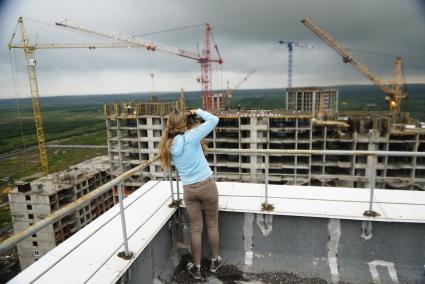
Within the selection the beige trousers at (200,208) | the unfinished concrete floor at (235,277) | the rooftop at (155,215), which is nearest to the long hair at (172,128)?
the beige trousers at (200,208)

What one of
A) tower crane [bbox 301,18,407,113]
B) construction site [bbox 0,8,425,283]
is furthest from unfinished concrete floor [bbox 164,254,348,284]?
tower crane [bbox 301,18,407,113]

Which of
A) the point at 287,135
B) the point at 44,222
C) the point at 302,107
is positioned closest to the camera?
the point at 44,222

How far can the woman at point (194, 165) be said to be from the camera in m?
2.93

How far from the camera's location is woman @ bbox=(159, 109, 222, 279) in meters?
2.93

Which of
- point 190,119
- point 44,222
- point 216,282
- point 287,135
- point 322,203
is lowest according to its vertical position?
point 287,135

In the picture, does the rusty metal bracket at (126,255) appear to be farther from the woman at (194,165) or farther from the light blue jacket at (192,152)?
the light blue jacket at (192,152)

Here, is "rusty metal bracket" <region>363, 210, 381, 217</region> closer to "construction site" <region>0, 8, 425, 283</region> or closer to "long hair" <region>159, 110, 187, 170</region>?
"long hair" <region>159, 110, 187, 170</region>

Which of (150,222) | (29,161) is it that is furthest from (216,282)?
(29,161)

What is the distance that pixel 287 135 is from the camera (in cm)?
3500

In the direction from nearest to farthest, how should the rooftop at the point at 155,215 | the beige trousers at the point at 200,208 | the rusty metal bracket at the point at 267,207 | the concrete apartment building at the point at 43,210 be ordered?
the rooftop at the point at 155,215
the beige trousers at the point at 200,208
the rusty metal bracket at the point at 267,207
the concrete apartment building at the point at 43,210

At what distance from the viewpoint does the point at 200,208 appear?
3215 millimetres

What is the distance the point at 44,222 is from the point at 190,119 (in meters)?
1.72

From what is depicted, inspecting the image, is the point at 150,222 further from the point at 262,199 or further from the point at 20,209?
the point at 20,209

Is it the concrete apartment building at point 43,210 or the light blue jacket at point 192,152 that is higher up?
the light blue jacket at point 192,152
